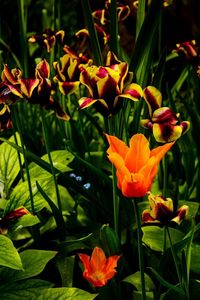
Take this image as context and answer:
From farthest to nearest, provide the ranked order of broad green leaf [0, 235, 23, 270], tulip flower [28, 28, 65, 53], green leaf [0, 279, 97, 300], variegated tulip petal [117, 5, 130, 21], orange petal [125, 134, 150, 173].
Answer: variegated tulip petal [117, 5, 130, 21]
tulip flower [28, 28, 65, 53]
green leaf [0, 279, 97, 300]
broad green leaf [0, 235, 23, 270]
orange petal [125, 134, 150, 173]

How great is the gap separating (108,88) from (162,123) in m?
0.12

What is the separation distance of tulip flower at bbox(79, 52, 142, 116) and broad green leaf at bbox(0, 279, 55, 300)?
0.48 meters

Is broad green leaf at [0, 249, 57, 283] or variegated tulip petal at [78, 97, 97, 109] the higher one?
variegated tulip petal at [78, 97, 97, 109]

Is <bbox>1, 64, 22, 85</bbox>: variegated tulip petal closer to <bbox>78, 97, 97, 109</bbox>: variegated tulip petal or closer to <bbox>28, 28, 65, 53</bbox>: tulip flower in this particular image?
<bbox>78, 97, 97, 109</bbox>: variegated tulip petal

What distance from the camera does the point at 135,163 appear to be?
1.01 meters

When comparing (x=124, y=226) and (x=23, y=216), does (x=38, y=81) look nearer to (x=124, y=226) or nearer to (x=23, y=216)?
(x=23, y=216)

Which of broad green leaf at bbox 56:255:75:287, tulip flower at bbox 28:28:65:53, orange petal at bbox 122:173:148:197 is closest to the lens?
orange petal at bbox 122:173:148:197

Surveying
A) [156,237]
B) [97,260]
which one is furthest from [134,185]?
[156,237]

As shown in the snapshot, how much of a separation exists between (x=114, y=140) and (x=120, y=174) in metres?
0.08

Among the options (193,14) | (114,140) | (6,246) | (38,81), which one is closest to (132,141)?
(114,140)

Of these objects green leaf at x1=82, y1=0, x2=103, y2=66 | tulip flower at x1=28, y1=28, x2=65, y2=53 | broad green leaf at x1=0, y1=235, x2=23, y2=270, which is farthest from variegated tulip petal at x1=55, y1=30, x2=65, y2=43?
broad green leaf at x1=0, y1=235, x2=23, y2=270

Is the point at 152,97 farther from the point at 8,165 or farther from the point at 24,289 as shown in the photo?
the point at 8,165

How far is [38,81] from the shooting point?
1164mm

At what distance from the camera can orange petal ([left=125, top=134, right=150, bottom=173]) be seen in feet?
3.31
